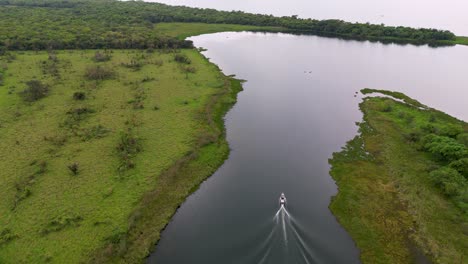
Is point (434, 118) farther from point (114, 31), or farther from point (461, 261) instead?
point (114, 31)

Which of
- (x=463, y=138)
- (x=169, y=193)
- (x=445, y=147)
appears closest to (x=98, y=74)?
(x=169, y=193)

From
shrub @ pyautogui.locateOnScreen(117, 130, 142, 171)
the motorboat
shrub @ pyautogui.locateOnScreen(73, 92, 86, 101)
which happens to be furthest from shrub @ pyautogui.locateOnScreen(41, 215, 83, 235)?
shrub @ pyautogui.locateOnScreen(73, 92, 86, 101)

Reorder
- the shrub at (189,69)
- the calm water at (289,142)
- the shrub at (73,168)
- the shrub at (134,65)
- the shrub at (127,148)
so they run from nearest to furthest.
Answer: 1. the calm water at (289,142)
2. the shrub at (73,168)
3. the shrub at (127,148)
4. the shrub at (189,69)
5. the shrub at (134,65)

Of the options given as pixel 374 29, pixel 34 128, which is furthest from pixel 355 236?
pixel 374 29

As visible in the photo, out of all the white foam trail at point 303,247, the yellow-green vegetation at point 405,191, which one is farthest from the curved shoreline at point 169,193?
the yellow-green vegetation at point 405,191

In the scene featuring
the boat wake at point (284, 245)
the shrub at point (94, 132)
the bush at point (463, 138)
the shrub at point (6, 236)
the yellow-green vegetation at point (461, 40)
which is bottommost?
the shrub at point (6, 236)

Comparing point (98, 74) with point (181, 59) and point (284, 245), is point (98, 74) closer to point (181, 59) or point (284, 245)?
point (181, 59)

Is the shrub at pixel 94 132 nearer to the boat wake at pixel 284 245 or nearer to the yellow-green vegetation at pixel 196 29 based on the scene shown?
the boat wake at pixel 284 245

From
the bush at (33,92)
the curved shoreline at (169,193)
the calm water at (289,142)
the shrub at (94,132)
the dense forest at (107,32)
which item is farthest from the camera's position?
the dense forest at (107,32)

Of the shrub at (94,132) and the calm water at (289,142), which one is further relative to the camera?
the shrub at (94,132)
